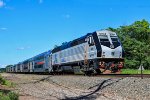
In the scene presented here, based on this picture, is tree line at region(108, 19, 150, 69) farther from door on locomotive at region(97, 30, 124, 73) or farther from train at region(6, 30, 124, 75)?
door on locomotive at region(97, 30, 124, 73)

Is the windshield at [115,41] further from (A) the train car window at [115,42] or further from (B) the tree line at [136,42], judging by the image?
(B) the tree line at [136,42]

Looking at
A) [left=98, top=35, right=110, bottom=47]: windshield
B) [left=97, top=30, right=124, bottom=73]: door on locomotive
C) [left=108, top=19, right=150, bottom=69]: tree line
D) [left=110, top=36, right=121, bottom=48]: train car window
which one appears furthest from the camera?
[left=108, top=19, right=150, bottom=69]: tree line

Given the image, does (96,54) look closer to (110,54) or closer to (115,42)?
(110,54)

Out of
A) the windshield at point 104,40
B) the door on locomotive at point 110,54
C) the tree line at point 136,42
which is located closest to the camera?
the door on locomotive at point 110,54

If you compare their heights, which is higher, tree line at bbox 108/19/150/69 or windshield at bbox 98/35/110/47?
tree line at bbox 108/19/150/69

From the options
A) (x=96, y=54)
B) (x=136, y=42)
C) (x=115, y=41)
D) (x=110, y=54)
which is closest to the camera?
(x=96, y=54)

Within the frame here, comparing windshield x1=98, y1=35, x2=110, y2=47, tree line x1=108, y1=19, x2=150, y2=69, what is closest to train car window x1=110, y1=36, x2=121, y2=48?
windshield x1=98, y1=35, x2=110, y2=47

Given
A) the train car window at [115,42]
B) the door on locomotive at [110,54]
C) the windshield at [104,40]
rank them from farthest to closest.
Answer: the train car window at [115,42]
the windshield at [104,40]
the door on locomotive at [110,54]

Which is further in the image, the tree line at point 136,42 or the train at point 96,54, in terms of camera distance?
the tree line at point 136,42

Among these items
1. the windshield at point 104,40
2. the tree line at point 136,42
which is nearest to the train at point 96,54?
the windshield at point 104,40

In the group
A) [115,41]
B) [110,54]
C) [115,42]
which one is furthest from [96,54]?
[115,41]

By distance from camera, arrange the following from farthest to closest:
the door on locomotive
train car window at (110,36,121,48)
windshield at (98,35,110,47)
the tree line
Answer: the tree line < train car window at (110,36,121,48) < windshield at (98,35,110,47) < the door on locomotive

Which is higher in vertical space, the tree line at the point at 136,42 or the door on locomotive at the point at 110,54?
the tree line at the point at 136,42

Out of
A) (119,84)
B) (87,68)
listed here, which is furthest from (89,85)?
(87,68)
